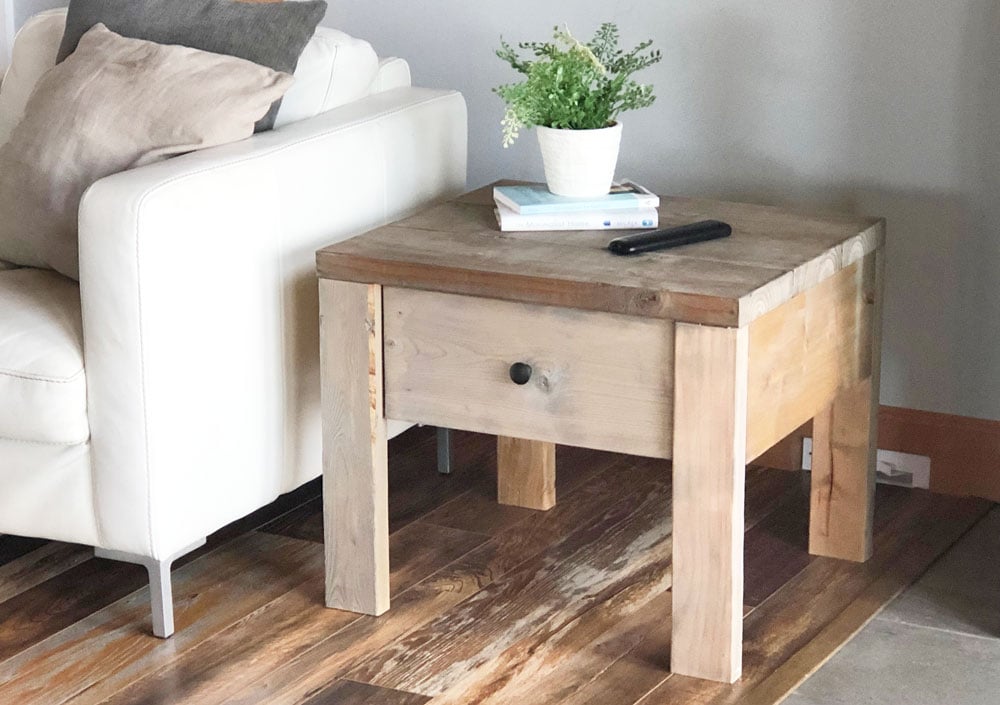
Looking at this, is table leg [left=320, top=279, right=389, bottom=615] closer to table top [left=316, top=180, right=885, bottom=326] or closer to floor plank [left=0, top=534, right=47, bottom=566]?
table top [left=316, top=180, right=885, bottom=326]

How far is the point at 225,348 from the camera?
1895mm

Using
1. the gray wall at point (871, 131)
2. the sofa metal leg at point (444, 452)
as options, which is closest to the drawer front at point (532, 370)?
the sofa metal leg at point (444, 452)

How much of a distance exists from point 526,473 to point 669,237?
1.96 ft

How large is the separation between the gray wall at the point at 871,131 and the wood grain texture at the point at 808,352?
0.33 meters

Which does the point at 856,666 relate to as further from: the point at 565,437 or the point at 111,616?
the point at 111,616

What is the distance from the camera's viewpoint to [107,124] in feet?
6.45

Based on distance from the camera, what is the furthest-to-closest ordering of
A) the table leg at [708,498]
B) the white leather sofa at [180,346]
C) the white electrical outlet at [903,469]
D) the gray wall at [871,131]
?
the white electrical outlet at [903,469], the gray wall at [871,131], the white leather sofa at [180,346], the table leg at [708,498]

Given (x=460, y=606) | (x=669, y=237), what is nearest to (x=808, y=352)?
(x=669, y=237)

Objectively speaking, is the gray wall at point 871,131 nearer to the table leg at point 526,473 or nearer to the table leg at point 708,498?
the table leg at point 526,473

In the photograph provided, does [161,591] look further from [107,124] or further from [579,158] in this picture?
[579,158]

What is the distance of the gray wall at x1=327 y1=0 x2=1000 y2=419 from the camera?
2246 mm

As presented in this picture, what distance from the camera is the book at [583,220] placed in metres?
1.93

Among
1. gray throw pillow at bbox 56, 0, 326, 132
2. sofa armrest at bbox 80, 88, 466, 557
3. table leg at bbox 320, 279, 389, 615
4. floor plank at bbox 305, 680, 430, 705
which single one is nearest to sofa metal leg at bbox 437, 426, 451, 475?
sofa armrest at bbox 80, 88, 466, 557

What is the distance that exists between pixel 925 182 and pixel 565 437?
85cm
